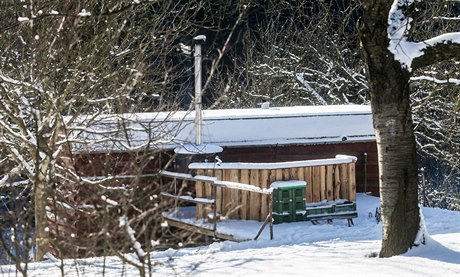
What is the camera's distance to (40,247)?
446 inches

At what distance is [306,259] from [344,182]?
6131 mm

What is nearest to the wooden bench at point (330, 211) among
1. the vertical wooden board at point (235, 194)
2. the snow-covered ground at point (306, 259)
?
the snow-covered ground at point (306, 259)

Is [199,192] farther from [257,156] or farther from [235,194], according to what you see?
[257,156]

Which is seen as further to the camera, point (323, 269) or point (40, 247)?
point (40, 247)

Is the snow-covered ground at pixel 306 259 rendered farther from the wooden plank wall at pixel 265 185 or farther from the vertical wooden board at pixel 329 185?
the vertical wooden board at pixel 329 185

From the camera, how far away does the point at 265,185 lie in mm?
15336

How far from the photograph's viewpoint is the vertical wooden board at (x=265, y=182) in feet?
50.2

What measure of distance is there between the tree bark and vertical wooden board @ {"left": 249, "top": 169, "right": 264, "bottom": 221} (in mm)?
5623

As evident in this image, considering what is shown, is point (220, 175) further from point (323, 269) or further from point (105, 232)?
point (105, 232)

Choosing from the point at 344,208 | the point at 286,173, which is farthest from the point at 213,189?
the point at 344,208

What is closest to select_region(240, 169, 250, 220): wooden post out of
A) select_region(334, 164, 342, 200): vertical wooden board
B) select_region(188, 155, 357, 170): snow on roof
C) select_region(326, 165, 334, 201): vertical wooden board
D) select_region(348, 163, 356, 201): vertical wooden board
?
select_region(188, 155, 357, 170): snow on roof

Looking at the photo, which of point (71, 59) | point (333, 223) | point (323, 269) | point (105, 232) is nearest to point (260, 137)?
point (333, 223)

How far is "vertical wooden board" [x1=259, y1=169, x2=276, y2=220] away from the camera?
15.3m

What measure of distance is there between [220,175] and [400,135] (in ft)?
21.3
